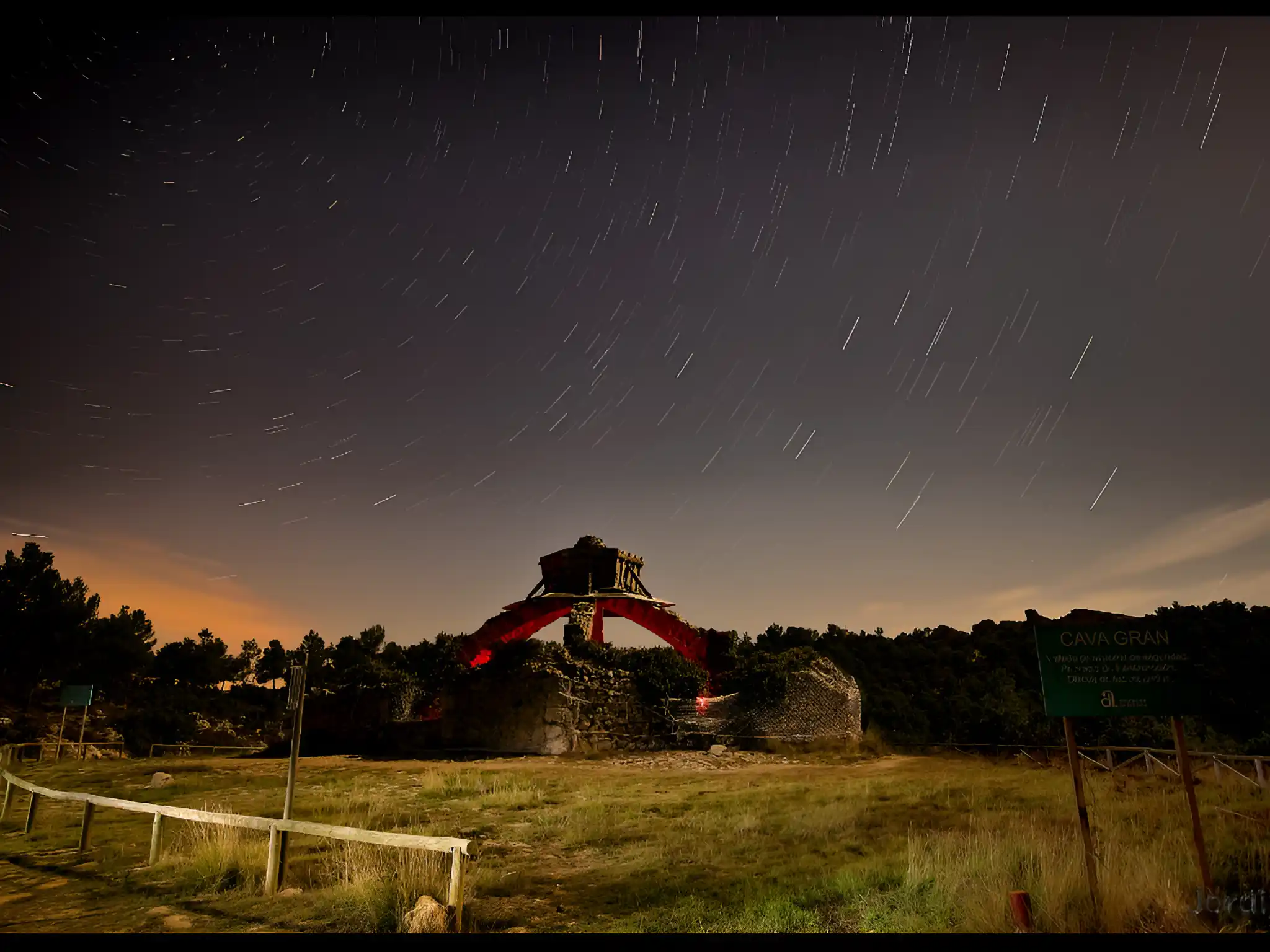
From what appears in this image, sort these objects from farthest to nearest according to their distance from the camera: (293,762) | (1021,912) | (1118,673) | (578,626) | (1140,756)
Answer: (578,626), (1140,756), (293,762), (1118,673), (1021,912)

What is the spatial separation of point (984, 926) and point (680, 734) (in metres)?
19.7

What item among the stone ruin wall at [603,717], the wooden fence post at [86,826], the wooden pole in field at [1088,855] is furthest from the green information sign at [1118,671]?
the stone ruin wall at [603,717]

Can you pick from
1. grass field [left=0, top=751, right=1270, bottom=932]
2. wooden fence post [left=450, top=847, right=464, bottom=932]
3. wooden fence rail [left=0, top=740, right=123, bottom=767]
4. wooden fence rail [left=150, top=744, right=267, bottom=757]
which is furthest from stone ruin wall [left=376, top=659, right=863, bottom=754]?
wooden fence post [left=450, top=847, right=464, bottom=932]

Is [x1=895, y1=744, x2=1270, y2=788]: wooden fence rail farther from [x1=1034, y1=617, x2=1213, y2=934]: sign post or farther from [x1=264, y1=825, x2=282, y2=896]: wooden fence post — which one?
[x1=264, y1=825, x2=282, y2=896]: wooden fence post

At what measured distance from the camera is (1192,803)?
21.7 ft

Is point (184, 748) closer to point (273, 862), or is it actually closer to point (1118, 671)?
point (273, 862)

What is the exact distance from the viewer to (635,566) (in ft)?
148

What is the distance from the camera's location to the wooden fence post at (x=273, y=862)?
763cm

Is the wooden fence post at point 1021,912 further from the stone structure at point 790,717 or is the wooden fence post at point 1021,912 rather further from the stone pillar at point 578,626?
the stone pillar at point 578,626

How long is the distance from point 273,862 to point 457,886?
9.86 ft

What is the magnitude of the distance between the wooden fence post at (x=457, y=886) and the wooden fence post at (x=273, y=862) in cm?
274

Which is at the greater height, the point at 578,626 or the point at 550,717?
the point at 578,626

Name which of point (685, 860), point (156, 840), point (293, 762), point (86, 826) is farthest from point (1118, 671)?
point (86, 826)
